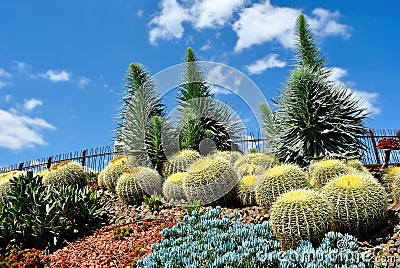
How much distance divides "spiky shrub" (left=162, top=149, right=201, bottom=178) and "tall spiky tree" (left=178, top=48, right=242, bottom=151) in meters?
1.31

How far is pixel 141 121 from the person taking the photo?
37.6 ft

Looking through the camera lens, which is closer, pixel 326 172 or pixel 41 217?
pixel 326 172

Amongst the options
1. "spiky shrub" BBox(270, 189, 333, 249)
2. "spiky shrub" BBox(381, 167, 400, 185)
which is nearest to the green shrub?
"spiky shrub" BBox(270, 189, 333, 249)

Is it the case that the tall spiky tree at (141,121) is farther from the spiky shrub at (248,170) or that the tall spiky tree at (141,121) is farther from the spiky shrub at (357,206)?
the spiky shrub at (357,206)

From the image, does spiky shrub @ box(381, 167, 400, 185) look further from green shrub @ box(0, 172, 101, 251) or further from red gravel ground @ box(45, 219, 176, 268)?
green shrub @ box(0, 172, 101, 251)

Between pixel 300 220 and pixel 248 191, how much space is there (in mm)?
2032

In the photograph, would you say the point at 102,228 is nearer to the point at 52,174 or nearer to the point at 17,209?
the point at 17,209

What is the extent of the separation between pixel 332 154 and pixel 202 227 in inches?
172

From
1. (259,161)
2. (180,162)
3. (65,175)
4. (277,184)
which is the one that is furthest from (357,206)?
Answer: (65,175)

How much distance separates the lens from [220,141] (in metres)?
12.1

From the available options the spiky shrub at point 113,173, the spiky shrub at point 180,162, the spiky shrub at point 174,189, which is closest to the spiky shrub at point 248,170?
the spiky shrub at point 174,189

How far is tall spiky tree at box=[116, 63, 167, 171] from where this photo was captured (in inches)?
414

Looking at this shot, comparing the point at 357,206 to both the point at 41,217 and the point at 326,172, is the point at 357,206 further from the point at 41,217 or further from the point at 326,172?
the point at 41,217

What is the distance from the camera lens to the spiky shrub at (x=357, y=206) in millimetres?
5328
